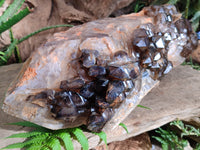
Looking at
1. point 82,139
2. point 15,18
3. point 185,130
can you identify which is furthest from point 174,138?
point 15,18

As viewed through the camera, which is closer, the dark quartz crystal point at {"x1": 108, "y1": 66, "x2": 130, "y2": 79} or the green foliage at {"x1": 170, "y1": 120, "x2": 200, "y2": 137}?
the dark quartz crystal point at {"x1": 108, "y1": 66, "x2": 130, "y2": 79}

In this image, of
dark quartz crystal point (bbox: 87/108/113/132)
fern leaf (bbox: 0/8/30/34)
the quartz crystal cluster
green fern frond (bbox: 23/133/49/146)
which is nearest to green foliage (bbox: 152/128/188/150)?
the quartz crystal cluster

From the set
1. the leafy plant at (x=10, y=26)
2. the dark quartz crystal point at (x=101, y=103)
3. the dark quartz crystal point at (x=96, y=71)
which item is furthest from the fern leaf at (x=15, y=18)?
the dark quartz crystal point at (x=101, y=103)

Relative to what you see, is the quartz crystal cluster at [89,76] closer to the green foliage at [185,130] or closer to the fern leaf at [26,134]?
the fern leaf at [26,134]

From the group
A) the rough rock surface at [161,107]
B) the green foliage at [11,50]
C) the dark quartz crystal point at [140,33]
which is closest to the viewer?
the dark quartz crystal point at [140,33]

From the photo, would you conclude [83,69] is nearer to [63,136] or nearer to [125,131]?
[63,136]

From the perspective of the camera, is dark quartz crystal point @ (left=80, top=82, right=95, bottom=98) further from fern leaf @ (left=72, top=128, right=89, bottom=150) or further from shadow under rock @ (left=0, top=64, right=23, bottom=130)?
shadow under rock @ (left=0, top=64, right=23, bottom=130)

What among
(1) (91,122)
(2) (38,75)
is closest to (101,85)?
(1) (91,122)

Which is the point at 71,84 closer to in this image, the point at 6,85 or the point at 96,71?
the point at 96,71
